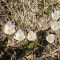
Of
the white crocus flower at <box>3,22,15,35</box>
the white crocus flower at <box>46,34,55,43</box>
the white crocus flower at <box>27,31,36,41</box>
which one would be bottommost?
the white crocus flower at <box>46,34,55,43</box>

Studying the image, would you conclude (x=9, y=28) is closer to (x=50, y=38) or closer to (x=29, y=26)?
(x=29, y=26)

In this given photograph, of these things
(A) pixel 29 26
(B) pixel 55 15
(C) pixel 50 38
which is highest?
(B) pixel 55 15

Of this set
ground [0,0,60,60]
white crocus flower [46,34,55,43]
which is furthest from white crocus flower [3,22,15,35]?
white crocus flower [46,34,55,43]

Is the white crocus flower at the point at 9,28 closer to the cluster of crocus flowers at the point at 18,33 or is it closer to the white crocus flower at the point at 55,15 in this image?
the cluster of crocus flowers at the point at 18,33

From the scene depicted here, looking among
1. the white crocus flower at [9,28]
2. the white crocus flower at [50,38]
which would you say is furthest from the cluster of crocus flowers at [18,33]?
the white crocus flower at [50,38]

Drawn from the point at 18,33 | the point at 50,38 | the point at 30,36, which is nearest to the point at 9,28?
the point at 18,33

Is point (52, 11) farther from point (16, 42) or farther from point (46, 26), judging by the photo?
point (16, 42)

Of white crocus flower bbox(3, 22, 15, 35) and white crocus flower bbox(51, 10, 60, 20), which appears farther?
white crocus flower bbox(51, 10, 60, 20)

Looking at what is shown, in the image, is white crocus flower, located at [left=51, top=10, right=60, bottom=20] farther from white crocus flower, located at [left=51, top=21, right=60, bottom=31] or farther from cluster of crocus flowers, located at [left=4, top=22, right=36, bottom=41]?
cluster of crocus flowers, located at [left=4, top=22, right=36, bottom=41]
